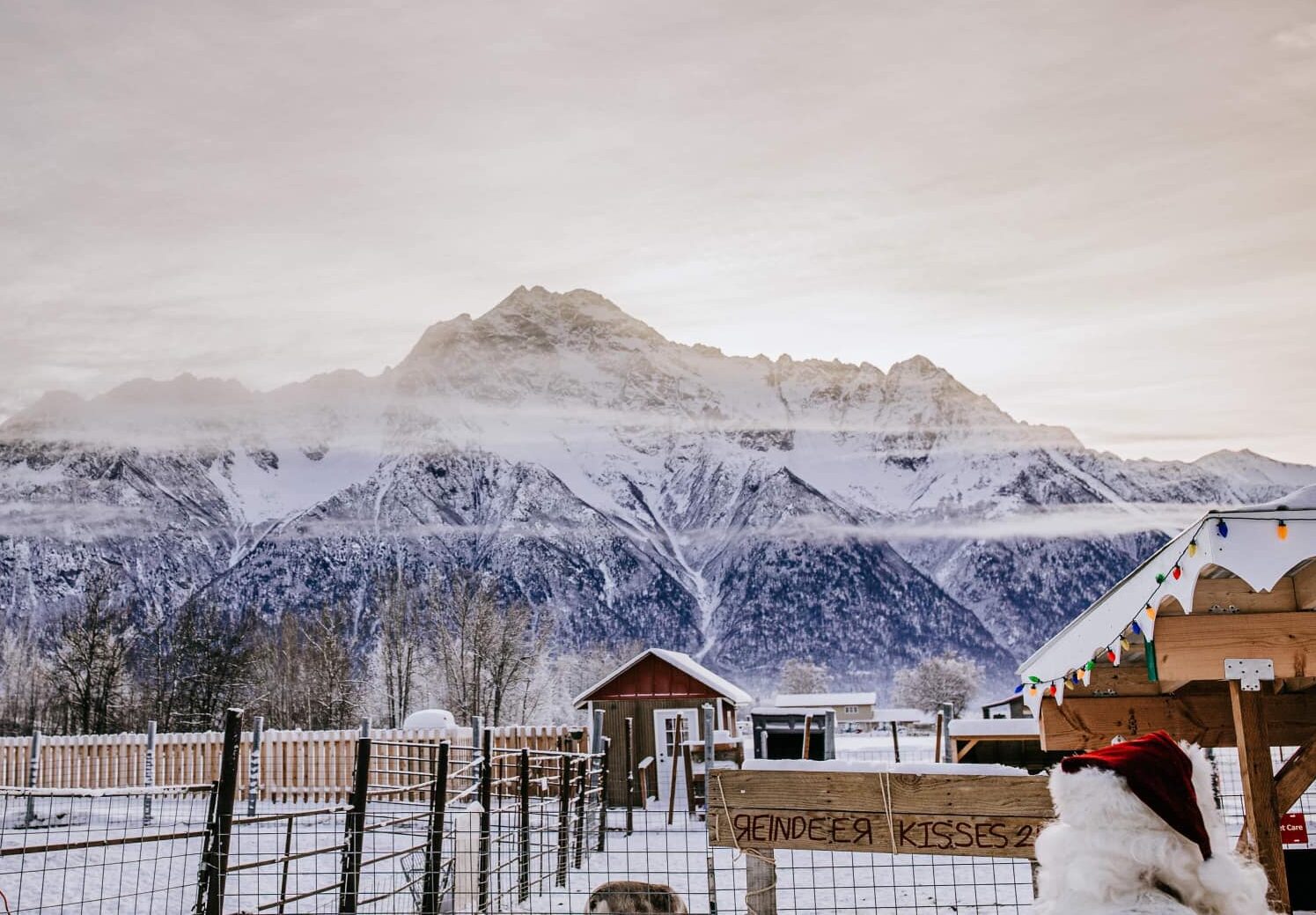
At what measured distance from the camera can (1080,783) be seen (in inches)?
108

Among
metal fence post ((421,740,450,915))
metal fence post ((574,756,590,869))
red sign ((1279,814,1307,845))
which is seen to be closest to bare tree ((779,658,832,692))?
metal fence post ((574,756,590,869))

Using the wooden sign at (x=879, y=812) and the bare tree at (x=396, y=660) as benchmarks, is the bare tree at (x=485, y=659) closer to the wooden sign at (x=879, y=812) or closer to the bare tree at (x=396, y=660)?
the bare tree at (x=396, y=660)

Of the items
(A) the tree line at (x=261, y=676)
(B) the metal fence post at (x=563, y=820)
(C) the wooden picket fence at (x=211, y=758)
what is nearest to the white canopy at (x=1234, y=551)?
(B) the metal fence post at (x=563, y=820)

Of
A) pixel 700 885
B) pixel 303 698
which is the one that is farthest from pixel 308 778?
pixel 303 698

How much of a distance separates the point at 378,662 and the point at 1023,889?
76.3 metres

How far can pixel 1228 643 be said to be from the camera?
6289 mm

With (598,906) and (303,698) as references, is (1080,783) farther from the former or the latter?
(303,698)

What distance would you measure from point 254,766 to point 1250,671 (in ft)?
72.1

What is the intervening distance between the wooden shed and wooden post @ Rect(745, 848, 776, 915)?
69.9 feet

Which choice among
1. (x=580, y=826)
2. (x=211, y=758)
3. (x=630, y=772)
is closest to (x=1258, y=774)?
(x=580, y=826)

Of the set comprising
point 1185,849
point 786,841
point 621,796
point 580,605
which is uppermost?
point 580,605

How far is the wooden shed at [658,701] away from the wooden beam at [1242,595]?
2126 centimetres

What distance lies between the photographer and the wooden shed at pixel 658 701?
27109 mm

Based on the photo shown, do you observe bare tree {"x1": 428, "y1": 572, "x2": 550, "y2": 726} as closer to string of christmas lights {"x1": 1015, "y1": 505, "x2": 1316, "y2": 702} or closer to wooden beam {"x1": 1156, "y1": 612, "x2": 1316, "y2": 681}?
string of christmas lights {"x1": 1015, "y1": 505, "x2": 1316, "y2": 702}
